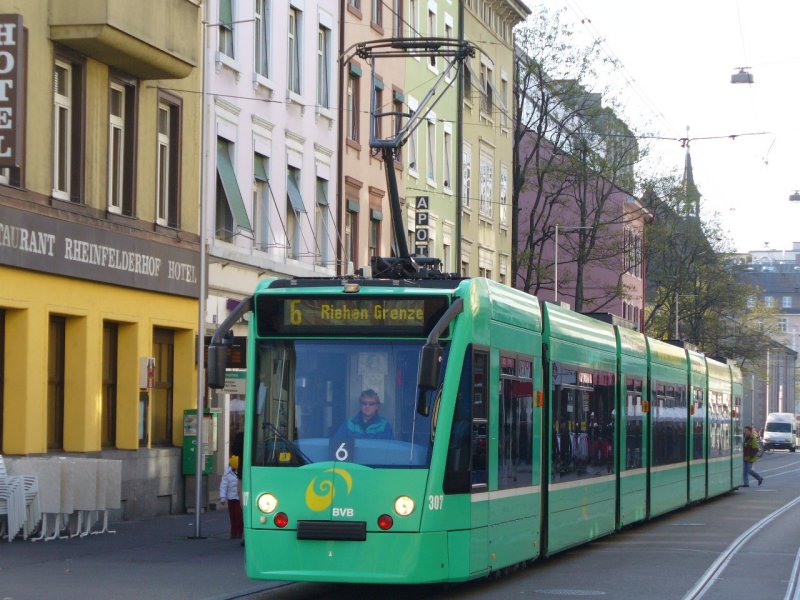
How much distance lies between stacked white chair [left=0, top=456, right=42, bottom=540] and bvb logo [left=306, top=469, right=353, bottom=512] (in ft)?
23.8

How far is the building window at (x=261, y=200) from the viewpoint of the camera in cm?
3169

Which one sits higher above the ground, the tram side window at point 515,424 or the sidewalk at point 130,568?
the tram side window at point 515,424

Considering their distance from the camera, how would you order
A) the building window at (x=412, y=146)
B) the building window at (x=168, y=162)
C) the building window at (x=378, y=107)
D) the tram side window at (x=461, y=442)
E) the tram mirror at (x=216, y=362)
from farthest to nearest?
the building window at (x=412, y=146) < the building window at (x=378, y=107) < the building window at (x=168, y=162) < the tram side window at (x=461, y=442) < the tram mirror at (x=216, y=362)

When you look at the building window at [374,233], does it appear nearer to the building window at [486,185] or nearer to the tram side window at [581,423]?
the building window at [486,185]

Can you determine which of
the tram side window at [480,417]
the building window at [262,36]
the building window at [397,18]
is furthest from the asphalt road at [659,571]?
the building window at [397,18]

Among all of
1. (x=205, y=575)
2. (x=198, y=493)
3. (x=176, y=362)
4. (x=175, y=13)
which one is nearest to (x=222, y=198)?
(x=176, y=362)

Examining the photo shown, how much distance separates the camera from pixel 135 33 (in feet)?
77.6

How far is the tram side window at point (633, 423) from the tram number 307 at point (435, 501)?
10.0 meters

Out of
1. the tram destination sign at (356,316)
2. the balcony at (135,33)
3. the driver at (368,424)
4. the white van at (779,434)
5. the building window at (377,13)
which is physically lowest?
the white van at (779,434)

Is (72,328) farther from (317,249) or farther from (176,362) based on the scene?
(317,249)

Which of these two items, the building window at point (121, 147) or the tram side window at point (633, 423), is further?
the building window at point (121, 147)

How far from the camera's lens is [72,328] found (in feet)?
79.0

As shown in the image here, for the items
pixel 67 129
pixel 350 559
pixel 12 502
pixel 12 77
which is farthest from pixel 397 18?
pixel 350 559

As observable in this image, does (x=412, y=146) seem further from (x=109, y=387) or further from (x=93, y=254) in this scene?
(x=93, y=254)
